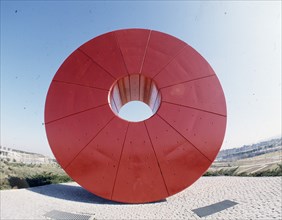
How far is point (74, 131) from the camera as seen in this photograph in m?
6.15

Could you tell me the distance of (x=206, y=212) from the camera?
16.6 ft

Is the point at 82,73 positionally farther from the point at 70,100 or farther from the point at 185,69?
the point at 185,69

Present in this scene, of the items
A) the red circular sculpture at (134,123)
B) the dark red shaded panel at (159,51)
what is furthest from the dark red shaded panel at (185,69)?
the dark red shaded panel at (159,51)

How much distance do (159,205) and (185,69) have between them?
4.09 metres

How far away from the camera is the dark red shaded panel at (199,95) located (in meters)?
6.36

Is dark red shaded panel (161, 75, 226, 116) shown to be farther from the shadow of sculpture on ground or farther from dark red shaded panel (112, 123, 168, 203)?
the shadow of sculpture on ground

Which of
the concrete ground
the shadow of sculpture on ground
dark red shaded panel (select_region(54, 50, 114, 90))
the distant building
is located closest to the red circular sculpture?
dark red shaded panel (select_region(54, 50, 114, 90))

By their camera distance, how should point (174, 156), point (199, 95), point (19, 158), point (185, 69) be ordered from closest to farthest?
point (174, 156) → point (199, 95) → point (185, 69) → point (19, 158)

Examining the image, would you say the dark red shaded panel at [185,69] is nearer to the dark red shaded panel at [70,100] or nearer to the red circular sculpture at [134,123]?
the red circular sculpture at [134,123]

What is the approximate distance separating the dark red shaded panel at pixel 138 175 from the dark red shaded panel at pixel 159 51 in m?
2.12

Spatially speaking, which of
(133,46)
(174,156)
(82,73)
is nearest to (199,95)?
(174,156)

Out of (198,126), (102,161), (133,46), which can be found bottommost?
(102,161)

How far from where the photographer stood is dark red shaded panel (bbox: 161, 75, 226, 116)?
250 inches

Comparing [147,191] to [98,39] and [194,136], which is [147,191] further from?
[98,39]
